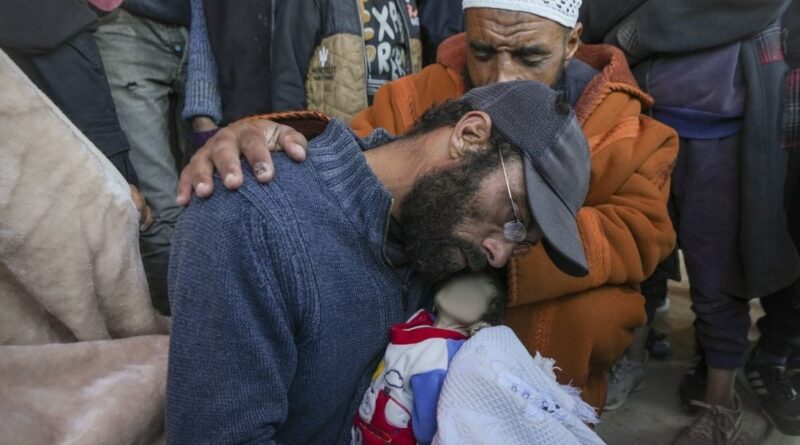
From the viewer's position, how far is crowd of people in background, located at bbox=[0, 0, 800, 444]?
5.52 ft

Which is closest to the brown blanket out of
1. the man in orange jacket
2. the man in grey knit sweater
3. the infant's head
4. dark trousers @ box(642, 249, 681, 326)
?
the man in grey knit sweater

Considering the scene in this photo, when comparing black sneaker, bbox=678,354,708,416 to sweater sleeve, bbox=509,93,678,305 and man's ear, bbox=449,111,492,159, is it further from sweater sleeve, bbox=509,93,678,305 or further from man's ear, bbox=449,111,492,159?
man's ear, bbox=449,111,492,159

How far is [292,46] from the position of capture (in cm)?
224

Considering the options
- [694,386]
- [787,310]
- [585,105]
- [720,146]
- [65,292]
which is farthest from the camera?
[694,386]

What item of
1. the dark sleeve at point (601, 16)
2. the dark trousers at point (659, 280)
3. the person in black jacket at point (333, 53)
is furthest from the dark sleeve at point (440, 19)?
the dark trousers at point (659, 280)

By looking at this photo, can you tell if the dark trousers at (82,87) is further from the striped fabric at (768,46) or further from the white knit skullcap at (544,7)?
the striped fabric at (768,46)

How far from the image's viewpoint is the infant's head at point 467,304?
141cm

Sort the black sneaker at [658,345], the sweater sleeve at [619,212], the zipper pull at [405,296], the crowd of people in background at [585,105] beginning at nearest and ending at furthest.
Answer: the zipper pull at [405,296] → the sweater sleeve at [619,212] → the crowd of people in background at [585,105] → the black sneaker at [658,345]

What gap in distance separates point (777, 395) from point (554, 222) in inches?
80.4

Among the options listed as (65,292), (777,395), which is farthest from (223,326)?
(777,395)

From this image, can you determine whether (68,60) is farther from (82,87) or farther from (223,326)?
(223,326)

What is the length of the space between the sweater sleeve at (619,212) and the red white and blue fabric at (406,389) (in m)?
0.36

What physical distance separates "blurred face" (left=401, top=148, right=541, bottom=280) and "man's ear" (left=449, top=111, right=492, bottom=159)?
0.02 meters

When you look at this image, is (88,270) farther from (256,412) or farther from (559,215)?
(559,215)
